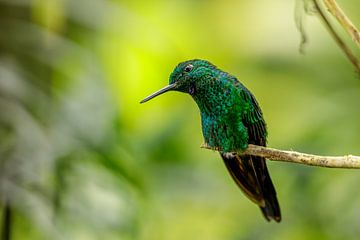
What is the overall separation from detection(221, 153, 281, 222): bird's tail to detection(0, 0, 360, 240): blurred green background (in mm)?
776

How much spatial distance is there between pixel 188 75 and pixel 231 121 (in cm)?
17

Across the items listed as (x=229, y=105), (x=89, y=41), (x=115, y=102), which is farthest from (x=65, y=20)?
(x=229, y=105)

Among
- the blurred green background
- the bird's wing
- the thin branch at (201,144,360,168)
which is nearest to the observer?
the thin branch at (201,144,360,168)

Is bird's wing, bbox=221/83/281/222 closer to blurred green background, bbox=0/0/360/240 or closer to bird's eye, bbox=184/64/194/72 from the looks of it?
bird's eye, bbox=184/64/194/72

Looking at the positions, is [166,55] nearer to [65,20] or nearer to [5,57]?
[65,20]

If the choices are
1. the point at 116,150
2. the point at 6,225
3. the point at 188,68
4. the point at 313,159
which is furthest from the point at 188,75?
the point at 116,150

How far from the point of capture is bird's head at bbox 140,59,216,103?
196 cm

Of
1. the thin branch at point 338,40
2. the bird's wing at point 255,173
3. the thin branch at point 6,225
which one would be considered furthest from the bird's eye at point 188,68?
the thin branch at point 6,225

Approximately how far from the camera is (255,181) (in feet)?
6.33

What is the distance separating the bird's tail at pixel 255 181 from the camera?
192 cm

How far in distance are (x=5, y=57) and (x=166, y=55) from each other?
1062 millimetres

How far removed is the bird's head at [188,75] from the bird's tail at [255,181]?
0.65 ft

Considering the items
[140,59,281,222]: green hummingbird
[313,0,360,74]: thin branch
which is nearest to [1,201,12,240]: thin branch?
[140,59,281,222]: green hummingbird

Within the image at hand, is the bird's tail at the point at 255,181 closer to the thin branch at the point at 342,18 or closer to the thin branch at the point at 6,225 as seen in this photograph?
the thin branch at the point at 342,18
